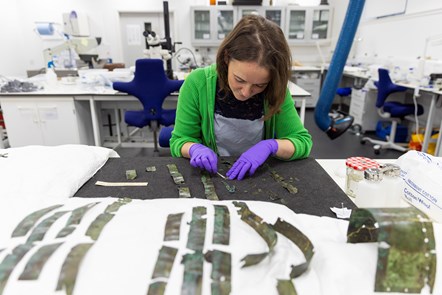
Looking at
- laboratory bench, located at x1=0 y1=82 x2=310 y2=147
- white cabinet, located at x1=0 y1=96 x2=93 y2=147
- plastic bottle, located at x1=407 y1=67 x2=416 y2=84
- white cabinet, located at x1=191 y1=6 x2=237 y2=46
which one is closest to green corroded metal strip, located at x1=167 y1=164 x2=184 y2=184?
laboratory bench, located at x1=0 y1=82 x2=310 y2=147

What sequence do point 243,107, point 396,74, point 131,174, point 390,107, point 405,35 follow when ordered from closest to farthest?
point 131,174, point 243,107, point 390,107, point 396,74, point 405,35

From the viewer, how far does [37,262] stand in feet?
1.42

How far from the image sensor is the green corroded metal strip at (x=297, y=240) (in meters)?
0.45

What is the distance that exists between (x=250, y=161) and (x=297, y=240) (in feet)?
1.47

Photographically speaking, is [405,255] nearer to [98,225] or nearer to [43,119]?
[98,225]

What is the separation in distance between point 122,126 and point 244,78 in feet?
9.54

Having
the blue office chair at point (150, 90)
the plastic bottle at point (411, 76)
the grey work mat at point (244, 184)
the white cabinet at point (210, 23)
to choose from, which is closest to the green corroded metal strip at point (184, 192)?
the grey work mat at point (244, 184)

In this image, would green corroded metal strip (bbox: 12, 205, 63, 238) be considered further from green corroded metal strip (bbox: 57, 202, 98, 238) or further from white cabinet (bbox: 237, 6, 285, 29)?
white cabinet (bbox: 237, 6, 285, 29)

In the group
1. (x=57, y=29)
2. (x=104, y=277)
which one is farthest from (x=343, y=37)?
(x=57, y=29)

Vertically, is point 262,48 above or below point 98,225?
above

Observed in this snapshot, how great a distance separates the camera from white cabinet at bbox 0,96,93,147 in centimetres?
264

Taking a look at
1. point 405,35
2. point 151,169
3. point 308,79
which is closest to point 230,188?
point 151,169

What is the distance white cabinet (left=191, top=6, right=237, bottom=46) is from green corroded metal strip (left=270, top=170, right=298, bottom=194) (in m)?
5.01

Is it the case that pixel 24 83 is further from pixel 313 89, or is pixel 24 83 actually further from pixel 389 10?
pixel 389 10
